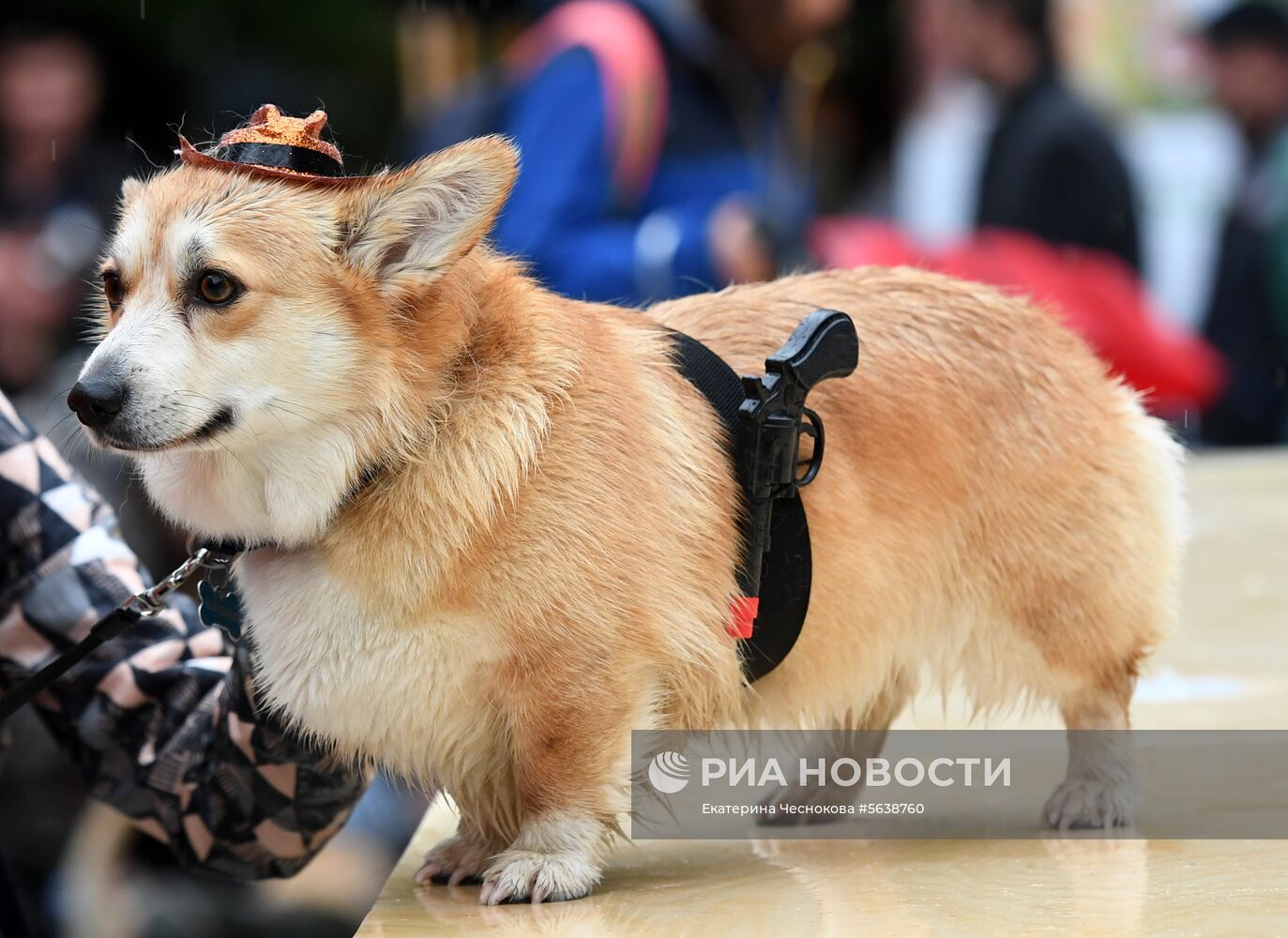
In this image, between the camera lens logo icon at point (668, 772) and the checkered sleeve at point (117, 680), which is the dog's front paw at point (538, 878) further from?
the checkered sleeve at point (117, 680)

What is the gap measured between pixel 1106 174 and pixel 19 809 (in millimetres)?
4930

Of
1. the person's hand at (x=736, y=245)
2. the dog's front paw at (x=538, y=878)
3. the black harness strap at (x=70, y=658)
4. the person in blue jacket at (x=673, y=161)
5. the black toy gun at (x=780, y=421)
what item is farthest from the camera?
the person's hand at (x=736, y=245)

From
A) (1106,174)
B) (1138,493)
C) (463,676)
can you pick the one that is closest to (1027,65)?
(1106,174)

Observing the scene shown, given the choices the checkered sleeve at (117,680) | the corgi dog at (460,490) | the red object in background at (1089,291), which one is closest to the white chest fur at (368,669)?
the corgi dog at (460,490)

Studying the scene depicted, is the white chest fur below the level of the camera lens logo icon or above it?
above

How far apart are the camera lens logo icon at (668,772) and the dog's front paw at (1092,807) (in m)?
0.68

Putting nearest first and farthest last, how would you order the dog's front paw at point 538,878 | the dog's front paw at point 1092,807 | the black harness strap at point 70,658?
the dog's front paw at point 538,878, the black harness strap at point 70,658, the dog's front paw at point 1092,807

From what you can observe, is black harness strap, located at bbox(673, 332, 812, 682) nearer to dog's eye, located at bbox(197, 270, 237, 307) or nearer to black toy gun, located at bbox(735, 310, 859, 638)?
black toy gun, located at bbox(735, 310, 859, 638)

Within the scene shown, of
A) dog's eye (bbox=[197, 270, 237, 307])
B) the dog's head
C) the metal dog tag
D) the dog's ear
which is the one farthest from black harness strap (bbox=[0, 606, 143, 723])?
the dog's ear

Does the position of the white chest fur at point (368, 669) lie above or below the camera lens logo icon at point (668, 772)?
above

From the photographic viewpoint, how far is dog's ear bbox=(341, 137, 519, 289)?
7.97 ft

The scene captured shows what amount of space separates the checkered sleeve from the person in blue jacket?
6.89 feet

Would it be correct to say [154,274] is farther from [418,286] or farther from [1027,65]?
[1027,65]

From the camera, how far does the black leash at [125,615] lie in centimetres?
257
